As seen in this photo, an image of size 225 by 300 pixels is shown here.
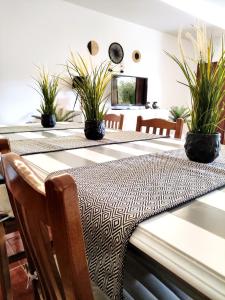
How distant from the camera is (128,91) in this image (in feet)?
15.5

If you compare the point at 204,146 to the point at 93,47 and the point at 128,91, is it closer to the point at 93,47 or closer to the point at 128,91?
the point at 93,47

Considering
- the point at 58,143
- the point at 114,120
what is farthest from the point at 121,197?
the point at 114,120

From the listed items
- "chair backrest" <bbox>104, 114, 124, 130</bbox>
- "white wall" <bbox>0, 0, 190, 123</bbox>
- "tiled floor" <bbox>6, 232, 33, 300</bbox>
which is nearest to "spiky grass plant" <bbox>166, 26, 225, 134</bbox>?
"tiled floor" <bbox>6, 232, 33, 300</bbox>

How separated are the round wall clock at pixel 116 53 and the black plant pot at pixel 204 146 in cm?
384

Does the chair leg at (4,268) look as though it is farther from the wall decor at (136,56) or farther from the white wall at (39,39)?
the wall decor at (136,56)

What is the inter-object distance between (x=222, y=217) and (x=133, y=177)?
29 centimetres

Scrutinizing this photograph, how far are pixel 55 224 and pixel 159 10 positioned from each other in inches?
173

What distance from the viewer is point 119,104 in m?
4.61

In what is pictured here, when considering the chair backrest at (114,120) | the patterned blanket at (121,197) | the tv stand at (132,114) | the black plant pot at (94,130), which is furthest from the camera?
the tv stand at (132,114)

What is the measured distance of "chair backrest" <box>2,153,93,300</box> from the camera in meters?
0.33

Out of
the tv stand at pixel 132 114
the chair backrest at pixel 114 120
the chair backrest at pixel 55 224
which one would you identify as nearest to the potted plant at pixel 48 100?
the chair backrest at pixel 114 120

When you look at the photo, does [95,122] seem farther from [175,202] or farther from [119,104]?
[119,104]

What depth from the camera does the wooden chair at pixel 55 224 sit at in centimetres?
33

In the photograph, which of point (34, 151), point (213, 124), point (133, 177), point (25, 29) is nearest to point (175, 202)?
point (133, 177)
